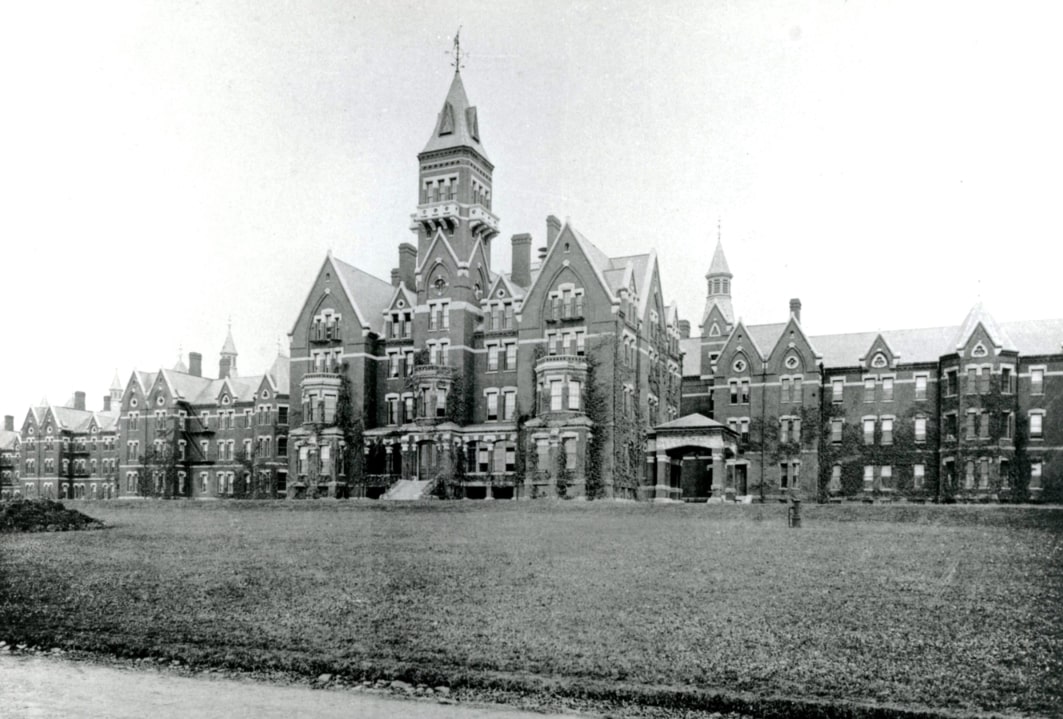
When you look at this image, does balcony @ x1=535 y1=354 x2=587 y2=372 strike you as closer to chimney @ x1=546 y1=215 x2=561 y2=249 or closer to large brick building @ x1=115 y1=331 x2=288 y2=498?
chimney @ x1=546 y1=215 x2=561 y2=249

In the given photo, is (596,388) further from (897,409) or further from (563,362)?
(897,409)

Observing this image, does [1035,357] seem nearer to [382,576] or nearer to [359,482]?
[359,482]

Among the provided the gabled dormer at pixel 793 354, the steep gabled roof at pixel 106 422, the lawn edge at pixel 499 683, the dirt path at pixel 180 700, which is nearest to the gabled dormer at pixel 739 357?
the gabled dormer at pixel 793 354

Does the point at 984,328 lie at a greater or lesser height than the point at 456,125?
lesser

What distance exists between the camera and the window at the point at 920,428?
174 feet

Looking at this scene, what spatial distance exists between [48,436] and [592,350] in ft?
224

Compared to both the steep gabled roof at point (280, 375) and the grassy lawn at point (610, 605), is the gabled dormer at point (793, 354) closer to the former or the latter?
the grassy lawn at point (610, 605)

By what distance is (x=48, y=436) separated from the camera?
9294 cm

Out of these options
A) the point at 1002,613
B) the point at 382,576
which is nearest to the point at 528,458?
the point at 382,576

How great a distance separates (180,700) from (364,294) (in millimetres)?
48712

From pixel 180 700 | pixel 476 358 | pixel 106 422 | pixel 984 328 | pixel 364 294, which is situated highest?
pixel 364 294

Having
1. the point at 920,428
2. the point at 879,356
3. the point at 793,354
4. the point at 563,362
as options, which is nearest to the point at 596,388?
the point at 563,362

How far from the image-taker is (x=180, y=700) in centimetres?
1092

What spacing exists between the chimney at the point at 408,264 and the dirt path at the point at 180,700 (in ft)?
158
